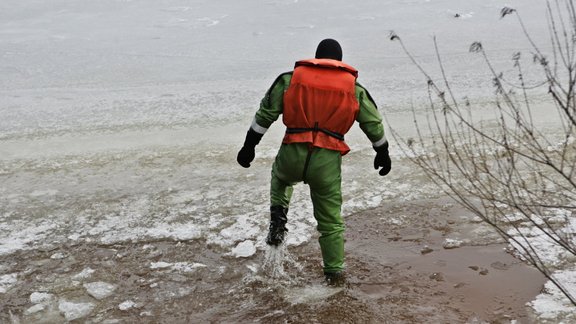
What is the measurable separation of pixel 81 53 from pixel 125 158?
5135mm

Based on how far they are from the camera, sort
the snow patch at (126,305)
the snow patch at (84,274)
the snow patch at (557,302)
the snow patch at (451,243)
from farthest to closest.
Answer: the snow patch at (451,243) < the snow patch at (84,274) < the snow patch at (126,305) < the snow patch at (557,302)

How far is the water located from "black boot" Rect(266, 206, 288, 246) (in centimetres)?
19

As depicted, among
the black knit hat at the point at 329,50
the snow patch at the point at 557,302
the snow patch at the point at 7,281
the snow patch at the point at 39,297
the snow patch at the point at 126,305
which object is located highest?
the black knit hat at the point at 329,50

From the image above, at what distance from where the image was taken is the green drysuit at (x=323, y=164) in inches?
143

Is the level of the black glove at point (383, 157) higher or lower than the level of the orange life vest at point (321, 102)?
lower

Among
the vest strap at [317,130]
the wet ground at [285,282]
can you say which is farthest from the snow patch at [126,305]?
the vest strap at [317,130]

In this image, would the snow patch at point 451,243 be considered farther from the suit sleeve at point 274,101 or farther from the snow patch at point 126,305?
the snow patch at point 126,305

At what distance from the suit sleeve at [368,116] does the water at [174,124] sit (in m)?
1.09

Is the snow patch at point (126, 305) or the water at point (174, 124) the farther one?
the water at point (174, 124)

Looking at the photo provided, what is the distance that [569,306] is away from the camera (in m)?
3.60

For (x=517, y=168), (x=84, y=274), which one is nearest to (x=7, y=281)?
(x=84, y=274)

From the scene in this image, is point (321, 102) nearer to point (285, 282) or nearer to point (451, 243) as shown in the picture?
point (285, 282)

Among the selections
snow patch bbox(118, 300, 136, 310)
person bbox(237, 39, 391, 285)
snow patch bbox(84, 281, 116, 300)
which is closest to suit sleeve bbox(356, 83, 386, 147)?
person bbox(237, 39, 391, 285)

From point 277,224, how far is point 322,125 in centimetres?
79
